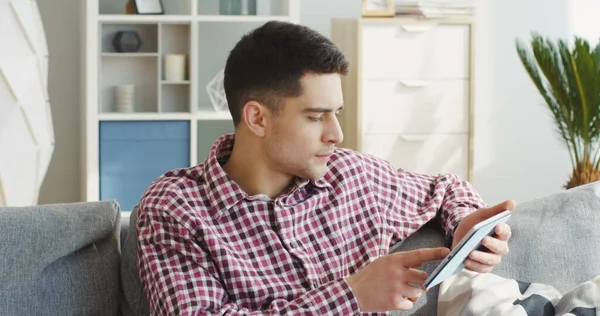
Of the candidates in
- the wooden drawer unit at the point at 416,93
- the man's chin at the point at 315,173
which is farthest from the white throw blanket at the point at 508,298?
the wooden drawer unit at the point at 416,93

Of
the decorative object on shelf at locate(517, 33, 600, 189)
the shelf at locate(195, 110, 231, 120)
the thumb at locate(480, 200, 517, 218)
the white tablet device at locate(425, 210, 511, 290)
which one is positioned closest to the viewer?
the white tablet device at locate(425, 210, 511, 290)

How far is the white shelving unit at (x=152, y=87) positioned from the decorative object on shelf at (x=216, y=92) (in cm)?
2

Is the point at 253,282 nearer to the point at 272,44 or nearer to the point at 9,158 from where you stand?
the point at 272,44

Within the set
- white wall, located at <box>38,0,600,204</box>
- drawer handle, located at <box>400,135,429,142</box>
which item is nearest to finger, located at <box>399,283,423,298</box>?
drawer handle, located at <box>400,135,429,142</box>

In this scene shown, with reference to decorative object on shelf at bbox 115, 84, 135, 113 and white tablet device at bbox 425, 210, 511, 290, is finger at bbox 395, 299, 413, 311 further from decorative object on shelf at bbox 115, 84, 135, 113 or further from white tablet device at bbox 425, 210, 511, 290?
decorative object on shelf at bbox 115, 84, 135, 113

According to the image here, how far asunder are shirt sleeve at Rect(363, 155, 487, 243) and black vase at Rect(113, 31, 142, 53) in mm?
2891

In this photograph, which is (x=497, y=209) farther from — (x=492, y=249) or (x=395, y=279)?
(x=395, y=279)

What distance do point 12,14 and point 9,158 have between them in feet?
1.54

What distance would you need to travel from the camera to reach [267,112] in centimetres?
190

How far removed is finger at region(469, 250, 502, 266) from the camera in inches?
64.8

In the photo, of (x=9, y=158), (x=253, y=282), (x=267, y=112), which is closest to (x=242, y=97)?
(x=267, y=112)

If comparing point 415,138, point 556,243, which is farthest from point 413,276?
point 415,138

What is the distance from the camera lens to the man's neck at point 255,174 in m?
1.89

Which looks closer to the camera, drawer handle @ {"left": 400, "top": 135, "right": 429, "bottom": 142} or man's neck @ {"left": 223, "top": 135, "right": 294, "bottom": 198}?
man's neck @ {"left": 223, "top": 135, "right": 294, "bottom": 198}
